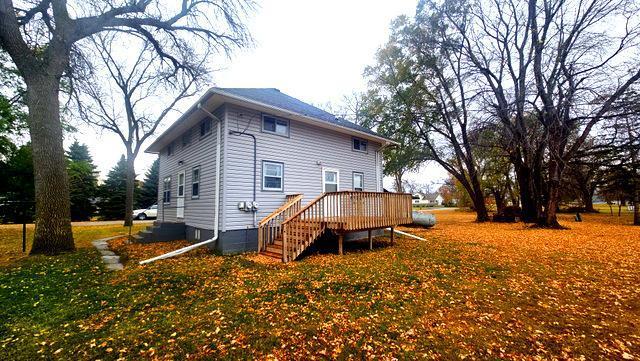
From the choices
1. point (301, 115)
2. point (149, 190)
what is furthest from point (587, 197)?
point (149, 190)

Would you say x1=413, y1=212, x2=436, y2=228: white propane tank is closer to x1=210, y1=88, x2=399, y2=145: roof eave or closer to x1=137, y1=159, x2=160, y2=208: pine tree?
x1=210, y1=88, x2=399, y2=145: roof eave

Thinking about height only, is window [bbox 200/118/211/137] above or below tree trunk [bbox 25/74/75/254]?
above

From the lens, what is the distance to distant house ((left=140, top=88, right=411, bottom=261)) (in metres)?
7.59

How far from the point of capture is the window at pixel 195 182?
969 centimetres

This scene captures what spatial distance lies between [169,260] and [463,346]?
702cm

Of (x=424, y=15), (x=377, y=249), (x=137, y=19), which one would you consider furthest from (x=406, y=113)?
(x=137, y=19)

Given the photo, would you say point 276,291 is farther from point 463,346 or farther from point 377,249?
point 377,249

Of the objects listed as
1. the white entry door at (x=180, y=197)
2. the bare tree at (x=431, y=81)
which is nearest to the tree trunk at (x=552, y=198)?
the bare tree at (x=431, y=81)

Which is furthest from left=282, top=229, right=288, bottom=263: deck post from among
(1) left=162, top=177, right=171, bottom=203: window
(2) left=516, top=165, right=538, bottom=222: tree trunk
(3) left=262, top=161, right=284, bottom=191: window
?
(2) left=516, top=165, right=538, bottom=222: tree trunk

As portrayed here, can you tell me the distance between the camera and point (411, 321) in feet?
11.6

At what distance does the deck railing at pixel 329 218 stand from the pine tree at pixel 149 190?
94.7ft

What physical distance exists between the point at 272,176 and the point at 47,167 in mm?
5963

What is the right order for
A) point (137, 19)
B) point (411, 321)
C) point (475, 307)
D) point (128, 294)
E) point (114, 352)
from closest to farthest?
1. point (114, 352)
2. point (411, 321)
3. point (475, 307)
4. point (128, 294)
5. point (137, 19)

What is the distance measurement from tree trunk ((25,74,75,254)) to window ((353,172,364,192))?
9.66m
